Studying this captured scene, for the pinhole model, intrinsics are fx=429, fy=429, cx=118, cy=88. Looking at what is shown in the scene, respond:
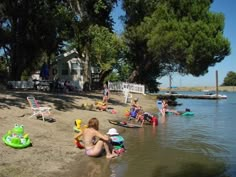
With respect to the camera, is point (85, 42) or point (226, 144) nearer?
point (226, 144)

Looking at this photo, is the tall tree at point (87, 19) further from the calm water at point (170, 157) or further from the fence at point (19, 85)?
the calm water at point (170, 157)

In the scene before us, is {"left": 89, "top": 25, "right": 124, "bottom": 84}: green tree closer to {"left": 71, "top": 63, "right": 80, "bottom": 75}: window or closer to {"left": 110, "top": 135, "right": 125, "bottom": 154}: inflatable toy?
{"left": 71, "top": 63, "right": 80, "bottom": 75}: window

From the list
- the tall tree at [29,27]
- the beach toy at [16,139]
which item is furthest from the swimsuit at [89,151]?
the tall tree at [29,27]

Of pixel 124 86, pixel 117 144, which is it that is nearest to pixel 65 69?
pixel 124 86

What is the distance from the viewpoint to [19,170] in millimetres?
10250

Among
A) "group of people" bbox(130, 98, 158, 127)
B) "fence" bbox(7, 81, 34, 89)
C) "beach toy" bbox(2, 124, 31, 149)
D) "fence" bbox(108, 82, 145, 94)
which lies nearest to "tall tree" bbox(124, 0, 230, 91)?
"fence" bbox(108, 82, 145, 94)

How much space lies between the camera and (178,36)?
46250 millimetres

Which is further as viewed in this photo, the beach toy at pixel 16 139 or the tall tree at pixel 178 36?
the tall tree at pixel 178 36

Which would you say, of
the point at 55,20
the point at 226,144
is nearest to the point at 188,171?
the point at 226,144

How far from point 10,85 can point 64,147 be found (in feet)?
76.1

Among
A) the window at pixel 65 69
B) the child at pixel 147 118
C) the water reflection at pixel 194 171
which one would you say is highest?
the window at pixel 65 69

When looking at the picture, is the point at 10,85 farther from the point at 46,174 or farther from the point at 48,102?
the point at 46,174

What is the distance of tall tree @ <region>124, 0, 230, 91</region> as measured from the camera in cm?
4672

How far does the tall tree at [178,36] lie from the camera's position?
46.7 meters
